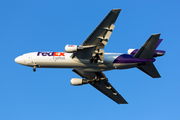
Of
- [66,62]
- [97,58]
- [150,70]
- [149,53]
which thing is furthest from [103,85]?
[149,53]

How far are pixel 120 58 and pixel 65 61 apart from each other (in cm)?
937

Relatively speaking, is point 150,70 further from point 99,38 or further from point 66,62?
point 66,62

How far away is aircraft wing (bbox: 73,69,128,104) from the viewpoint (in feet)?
164

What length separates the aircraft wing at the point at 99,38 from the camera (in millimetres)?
39481

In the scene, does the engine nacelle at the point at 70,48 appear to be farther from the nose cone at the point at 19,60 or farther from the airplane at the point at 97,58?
the nose cone at the point at 19,60

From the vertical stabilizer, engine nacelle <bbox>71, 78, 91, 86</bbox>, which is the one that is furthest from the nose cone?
the vertical stabilizer

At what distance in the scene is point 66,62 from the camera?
150ft

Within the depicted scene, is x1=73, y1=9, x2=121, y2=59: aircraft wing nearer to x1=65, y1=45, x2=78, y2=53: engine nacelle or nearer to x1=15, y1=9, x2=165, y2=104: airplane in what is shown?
x1=15, y1=9, x2=165, y2=104: airplane

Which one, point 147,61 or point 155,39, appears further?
point 147,61

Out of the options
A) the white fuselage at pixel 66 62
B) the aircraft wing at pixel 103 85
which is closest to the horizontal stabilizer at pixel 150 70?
the white fuselage at pixel 66 62

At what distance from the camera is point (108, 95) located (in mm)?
55688

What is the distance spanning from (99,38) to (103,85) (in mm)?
14625

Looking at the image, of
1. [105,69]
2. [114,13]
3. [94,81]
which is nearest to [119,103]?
[94,81]

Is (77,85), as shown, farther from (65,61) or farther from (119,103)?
(119,103)
